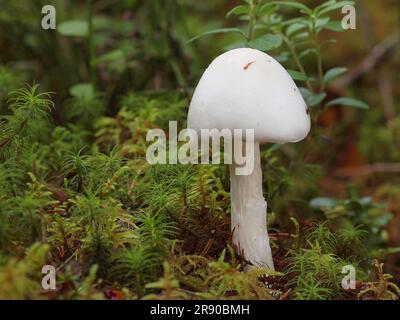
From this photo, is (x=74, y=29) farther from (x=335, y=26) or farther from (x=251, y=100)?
(x=251, y=100)

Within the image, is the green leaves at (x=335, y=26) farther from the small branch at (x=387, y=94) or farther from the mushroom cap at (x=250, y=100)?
the small branch at (x=387, y=94)

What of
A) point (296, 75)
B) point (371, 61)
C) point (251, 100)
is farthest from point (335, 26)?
point (371, 61)

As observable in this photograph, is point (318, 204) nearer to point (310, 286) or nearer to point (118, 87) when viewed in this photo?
point (310, 286)

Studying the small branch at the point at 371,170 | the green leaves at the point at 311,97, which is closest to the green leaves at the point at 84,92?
the green leaves at the point at 311,97

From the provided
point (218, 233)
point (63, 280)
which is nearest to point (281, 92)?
point (218, 233)

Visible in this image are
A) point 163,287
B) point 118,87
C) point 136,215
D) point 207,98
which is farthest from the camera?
point 118,87

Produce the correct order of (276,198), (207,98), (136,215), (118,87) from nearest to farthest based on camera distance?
(207,98), (136,215), (276,198), (118,87)
